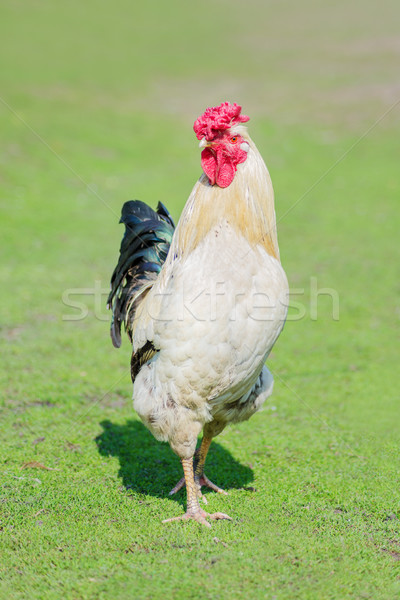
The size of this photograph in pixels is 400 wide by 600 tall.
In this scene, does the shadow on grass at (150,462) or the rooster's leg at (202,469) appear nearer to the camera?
the rooster's leg at (202,469)

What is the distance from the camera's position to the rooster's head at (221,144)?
4445mm

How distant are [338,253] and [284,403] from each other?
244 inches

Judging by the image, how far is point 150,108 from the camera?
22.4 metres

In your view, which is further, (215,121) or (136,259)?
(136,259)

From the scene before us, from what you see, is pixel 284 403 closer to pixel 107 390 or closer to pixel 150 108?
pixel 107 390

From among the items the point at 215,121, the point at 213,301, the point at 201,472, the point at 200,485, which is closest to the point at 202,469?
the point at 201,472

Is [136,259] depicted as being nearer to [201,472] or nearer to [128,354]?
[201,472]

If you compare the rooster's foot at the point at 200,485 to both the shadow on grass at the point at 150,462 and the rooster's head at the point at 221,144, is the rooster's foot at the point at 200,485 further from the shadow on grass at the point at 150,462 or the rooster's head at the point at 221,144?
the rooster's head at the point at 221,144

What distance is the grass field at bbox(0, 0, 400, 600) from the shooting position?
4.30m

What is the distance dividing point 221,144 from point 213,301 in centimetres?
119

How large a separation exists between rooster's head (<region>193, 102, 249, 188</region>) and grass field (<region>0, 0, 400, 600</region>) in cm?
279

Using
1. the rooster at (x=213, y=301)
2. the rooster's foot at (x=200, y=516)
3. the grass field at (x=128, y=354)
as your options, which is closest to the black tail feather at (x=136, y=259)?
the rooster at (x=213, y=301)

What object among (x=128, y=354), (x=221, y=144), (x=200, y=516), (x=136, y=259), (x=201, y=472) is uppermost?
(x=221, y=144)

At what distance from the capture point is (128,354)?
8852 millimetres
